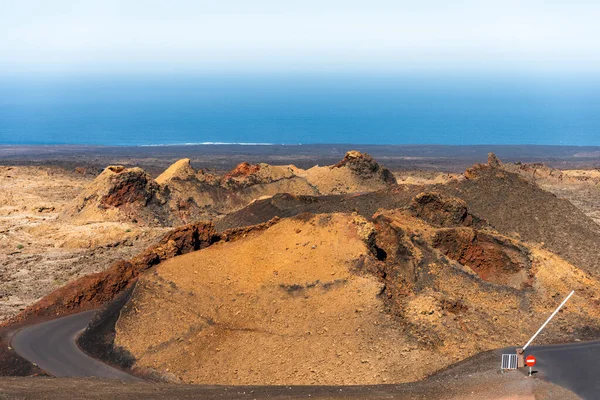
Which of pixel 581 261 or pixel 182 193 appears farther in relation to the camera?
pixel 182 193

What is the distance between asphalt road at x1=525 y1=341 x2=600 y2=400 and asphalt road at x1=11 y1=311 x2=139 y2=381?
1078 centimetres

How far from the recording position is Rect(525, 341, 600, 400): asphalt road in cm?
1795

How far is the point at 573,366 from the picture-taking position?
19.3m

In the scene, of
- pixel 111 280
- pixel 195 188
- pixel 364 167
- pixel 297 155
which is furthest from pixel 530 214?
pixel 297 155

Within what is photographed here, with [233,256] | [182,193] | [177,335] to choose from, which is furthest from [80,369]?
[182,193]

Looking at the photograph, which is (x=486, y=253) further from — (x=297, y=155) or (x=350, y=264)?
→ (x=297, y=155)

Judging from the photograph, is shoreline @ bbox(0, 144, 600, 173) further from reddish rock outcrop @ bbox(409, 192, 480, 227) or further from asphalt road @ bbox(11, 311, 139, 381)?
asphalt road @ bbox(11, 311, 139, 381)

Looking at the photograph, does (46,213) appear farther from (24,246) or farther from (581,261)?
(581,261)

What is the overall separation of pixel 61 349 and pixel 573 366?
49.0 feet

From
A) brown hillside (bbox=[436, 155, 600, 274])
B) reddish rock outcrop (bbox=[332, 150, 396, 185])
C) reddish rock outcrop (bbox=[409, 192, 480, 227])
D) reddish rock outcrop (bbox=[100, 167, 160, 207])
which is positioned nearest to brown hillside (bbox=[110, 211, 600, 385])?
reddish rock outcrop (bbox=[409, 192, 480, 227])

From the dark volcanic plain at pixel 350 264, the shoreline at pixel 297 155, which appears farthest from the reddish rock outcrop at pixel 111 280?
the shoreline at pixel 297 155

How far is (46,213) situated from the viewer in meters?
49.6

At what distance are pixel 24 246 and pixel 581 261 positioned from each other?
89.7 feet

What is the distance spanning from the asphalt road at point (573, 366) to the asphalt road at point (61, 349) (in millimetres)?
10781
